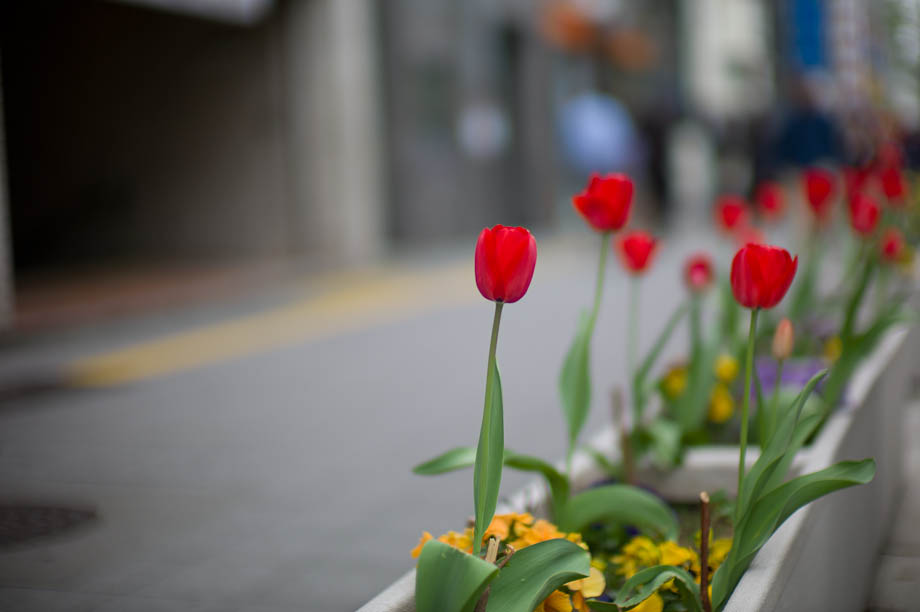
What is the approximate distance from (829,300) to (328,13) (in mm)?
10222

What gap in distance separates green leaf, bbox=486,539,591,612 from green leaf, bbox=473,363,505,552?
0.08 m

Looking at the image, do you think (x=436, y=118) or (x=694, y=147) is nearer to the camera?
(x=436, y=118)

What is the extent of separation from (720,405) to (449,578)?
→ 2136mm

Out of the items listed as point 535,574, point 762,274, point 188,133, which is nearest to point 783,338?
point 762,274

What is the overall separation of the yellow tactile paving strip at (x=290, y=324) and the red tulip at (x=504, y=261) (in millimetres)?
5868

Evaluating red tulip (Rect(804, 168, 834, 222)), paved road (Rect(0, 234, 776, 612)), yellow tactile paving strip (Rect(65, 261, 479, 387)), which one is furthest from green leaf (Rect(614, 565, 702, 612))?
yellow tactile paving strip (Rect(65, 261, 479, 387))

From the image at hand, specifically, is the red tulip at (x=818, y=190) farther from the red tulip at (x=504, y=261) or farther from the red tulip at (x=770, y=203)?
Result: the red tulip at (x=504, y=261)

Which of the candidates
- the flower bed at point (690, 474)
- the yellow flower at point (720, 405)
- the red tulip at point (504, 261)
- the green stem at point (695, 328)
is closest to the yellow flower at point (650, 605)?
the flower bed at point (690, 474)

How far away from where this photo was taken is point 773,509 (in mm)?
2316

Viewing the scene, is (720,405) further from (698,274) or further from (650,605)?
(650,605)

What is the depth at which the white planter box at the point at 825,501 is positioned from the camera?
2.31m

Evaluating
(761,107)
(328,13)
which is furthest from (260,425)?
(761,107)

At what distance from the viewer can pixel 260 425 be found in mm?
6043

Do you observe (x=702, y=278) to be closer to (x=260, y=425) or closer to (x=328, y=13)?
(x=260, y=425)
